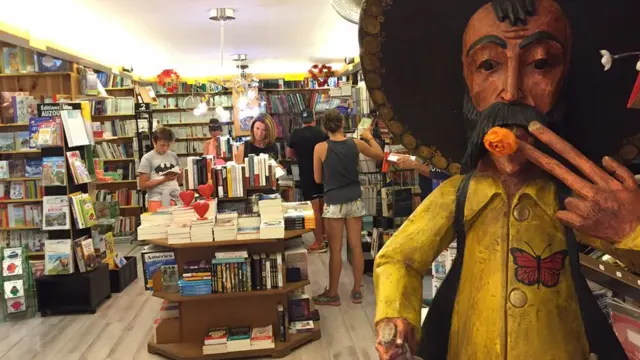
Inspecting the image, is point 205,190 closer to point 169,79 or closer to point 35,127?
point 35,127

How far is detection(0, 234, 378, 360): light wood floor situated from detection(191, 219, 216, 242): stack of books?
889mm

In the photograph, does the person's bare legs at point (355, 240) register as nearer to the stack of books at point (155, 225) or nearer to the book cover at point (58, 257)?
the stack of books at point (155, 225)

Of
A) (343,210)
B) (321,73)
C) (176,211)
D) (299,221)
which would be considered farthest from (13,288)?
(321,73)

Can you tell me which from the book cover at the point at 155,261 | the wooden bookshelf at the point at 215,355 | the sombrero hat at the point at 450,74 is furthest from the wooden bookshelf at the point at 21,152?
the sombrero hat at the point at 450,74

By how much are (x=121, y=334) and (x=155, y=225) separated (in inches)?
42.3

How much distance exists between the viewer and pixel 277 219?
3.47 metres

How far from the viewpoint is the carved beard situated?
944 mm

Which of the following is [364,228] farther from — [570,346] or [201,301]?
[570,346]

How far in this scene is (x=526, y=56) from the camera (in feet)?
3.19

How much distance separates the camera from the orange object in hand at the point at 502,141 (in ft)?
3.00

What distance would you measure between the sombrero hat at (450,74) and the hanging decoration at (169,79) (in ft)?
25.5

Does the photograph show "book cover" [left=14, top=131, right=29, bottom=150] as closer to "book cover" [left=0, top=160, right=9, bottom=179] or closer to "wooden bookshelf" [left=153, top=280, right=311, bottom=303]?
"book cover" [left=0, top=160, right=9, bottom=179]

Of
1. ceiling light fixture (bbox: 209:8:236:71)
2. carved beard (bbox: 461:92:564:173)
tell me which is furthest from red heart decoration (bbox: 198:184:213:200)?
carved beard (bbox: 461:92:564:173)

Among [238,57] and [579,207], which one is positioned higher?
[238,57]
